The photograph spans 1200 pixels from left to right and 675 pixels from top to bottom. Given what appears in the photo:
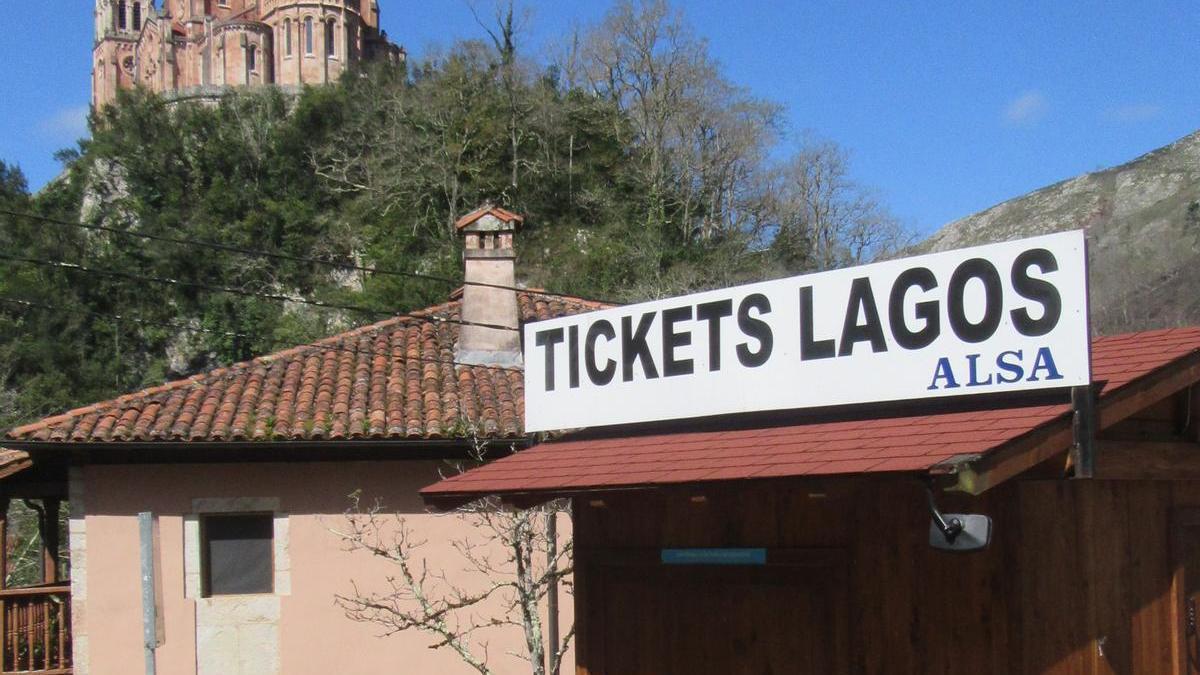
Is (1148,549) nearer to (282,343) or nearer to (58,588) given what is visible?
(58,588)

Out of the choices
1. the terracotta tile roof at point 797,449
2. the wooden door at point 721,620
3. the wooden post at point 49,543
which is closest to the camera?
the terracotta tile roof at point 797,449

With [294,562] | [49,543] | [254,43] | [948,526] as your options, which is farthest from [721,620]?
[254,43]

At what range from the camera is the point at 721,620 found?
7641 mm

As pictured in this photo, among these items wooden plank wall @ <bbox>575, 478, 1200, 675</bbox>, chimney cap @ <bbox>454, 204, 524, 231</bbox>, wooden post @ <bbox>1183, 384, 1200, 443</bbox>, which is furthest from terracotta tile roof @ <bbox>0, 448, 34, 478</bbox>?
wooden post @ <bbox>1183, 384, 1200, 443</bbox>

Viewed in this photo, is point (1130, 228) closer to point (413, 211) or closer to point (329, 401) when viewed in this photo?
point (413, 211)

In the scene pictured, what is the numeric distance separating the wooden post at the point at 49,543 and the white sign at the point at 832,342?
1058 cm

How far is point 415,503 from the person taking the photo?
13.7 m

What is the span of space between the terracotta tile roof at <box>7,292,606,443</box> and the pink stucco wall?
54 centimetres

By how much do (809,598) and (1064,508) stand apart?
1.49 m

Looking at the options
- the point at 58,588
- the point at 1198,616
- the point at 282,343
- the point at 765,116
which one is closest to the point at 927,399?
the point at 1198,616

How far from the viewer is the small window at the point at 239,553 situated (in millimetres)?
13672

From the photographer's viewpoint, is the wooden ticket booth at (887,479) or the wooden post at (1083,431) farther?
→ the wooden ticket booth at (887,479)

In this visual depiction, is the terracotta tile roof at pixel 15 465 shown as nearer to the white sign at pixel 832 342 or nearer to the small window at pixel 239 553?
the small window at pixel 239 553

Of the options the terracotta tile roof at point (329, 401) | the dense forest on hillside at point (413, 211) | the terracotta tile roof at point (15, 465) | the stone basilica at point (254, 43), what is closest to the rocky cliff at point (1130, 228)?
the dense forest on hillside at point (413, 211)
